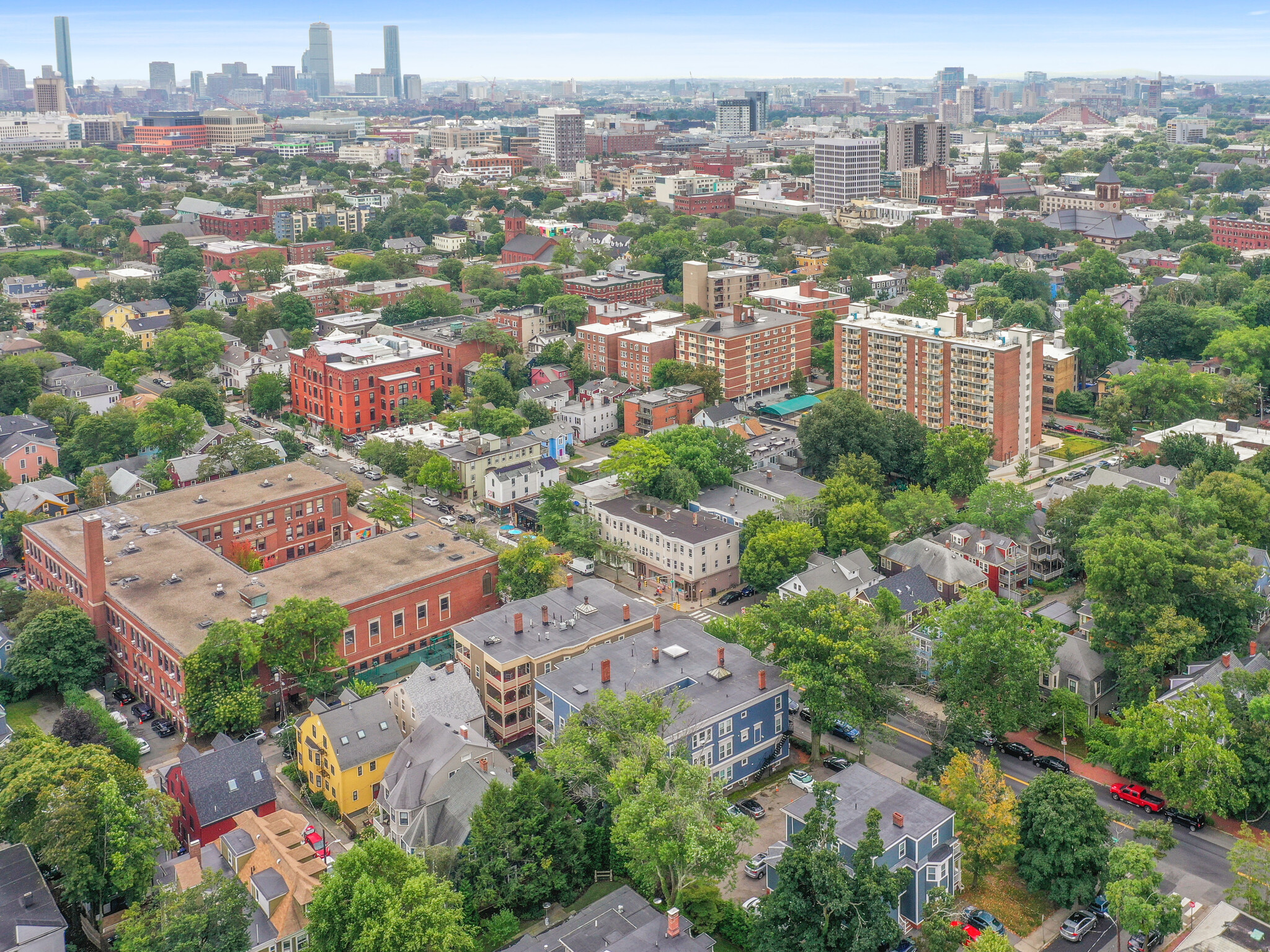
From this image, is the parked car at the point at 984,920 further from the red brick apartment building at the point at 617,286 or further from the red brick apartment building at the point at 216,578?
the red brick apartment building at the point at 617,286

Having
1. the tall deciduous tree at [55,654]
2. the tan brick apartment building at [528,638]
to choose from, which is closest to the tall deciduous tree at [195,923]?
the tan brick apartment building at [528,638]

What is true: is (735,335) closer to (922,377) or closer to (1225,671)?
(922,377)

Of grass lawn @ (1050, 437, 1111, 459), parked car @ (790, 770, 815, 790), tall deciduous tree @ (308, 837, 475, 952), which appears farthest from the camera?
grass lawn @ (1050, 437, 1111, 459)

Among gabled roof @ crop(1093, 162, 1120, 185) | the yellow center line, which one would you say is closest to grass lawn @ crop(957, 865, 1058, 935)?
the yellow center line

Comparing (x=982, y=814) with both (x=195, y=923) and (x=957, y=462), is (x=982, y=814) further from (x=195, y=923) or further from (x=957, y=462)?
(x=957, y=462)

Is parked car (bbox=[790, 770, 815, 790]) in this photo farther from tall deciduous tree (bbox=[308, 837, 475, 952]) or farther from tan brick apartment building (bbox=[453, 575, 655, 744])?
tall deciduous tree (bbox=[308, 837, 475, 952])

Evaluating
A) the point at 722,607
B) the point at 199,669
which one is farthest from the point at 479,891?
the point at 722,607
